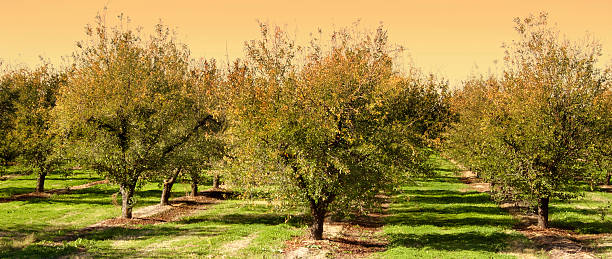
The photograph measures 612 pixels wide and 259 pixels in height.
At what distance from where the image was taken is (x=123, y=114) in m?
33.1

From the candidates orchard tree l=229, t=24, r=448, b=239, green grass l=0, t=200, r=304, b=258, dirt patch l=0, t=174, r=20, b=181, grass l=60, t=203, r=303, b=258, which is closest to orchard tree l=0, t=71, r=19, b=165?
dirt patch l=0, t=174, r=20, b=181

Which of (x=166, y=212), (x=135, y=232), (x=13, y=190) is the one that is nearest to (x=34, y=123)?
(x=13, y=190)

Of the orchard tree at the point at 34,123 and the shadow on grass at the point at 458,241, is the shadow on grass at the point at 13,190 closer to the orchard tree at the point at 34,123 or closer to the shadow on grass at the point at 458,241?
the orchard tree at the point at 34,123

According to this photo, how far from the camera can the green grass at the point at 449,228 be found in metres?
23.8

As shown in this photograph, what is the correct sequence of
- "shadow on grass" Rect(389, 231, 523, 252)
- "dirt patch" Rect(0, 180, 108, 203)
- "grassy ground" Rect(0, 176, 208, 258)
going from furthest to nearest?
"dirt patch" Rect(0, 180, 108, 203), "shadow on grass" Rect(389, 231, 523, 252), "grassy ground" Rect(0, 176, 208, 258)

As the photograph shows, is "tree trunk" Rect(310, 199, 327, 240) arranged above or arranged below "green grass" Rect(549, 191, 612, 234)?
above

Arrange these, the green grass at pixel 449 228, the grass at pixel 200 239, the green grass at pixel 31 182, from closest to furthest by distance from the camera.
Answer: the grass at pixel 200 239, the green grass at pixel 449 228, the green grass at pixel 31 182

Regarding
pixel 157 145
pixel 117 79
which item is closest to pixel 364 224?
pixel 157 145

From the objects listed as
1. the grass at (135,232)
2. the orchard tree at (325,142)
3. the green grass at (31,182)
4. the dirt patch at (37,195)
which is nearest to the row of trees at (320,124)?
the orchard tree at (325,142)

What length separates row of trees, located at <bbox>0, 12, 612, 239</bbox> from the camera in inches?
934

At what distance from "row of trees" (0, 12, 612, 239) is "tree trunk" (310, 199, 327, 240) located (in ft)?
0.28

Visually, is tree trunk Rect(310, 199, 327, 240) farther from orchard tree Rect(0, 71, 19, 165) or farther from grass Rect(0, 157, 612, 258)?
orchard tree Rect(0, 71, 19, 165)

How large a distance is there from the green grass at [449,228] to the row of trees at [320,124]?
3131 millimetres

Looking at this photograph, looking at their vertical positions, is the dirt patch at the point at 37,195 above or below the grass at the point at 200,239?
above
